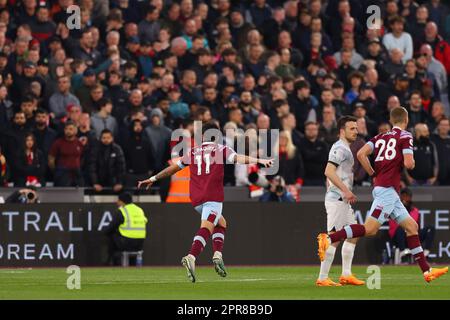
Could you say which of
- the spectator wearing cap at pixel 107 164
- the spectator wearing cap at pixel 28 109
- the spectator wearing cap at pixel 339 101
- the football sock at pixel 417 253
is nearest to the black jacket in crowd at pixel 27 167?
→ the spectator wearing cap at pixel 28 109

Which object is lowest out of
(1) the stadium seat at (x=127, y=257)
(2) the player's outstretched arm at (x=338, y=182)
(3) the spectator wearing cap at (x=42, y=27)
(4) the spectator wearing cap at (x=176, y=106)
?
(1) the stadium seat at (x=127, y=257)

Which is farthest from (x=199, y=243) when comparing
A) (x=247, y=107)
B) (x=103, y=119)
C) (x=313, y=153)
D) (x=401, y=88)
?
(x=401, y=88)

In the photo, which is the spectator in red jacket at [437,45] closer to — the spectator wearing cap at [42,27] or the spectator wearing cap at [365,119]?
the spectator wearing cap at [365,119]

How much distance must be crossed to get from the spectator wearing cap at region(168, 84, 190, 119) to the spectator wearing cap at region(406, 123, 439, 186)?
4.41 m

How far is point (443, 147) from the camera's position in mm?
26094

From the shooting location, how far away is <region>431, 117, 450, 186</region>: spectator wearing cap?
1027 inches

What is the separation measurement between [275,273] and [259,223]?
11.9 ft

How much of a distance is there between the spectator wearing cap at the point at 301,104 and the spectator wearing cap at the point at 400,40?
3.45m

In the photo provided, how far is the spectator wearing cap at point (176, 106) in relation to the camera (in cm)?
2581

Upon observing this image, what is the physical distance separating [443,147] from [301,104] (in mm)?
2898

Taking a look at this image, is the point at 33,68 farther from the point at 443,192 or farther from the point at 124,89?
the point at 443,192

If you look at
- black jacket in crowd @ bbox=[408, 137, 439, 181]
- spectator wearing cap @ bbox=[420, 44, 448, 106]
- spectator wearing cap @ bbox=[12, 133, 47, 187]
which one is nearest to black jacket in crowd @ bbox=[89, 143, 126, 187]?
spectator wearing cap @ bbox=[12, 133, 47, 187]

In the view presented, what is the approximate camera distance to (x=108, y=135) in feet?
79.7

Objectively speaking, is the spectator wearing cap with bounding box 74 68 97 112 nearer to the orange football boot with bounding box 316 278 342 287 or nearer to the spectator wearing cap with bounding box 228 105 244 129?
the spectator wearing cap with bounding box 228 105 244 129
